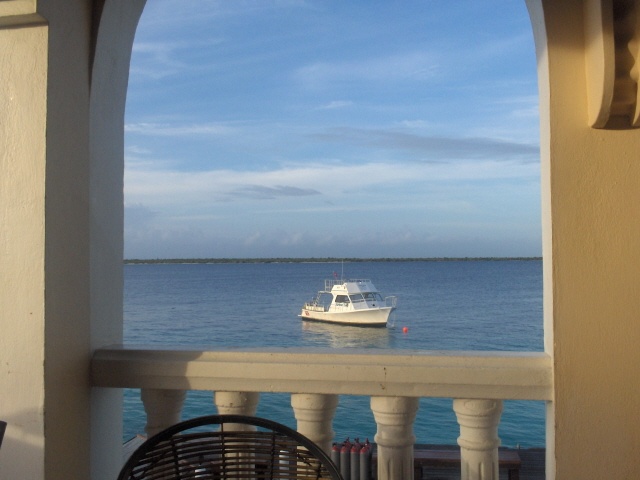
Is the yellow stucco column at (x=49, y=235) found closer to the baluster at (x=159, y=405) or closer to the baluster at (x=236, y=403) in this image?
the baluster at (x=159, y=405)

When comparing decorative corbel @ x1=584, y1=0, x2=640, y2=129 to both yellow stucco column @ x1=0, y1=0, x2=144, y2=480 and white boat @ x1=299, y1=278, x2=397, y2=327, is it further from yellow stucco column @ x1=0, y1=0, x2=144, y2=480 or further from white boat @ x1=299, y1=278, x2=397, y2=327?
white boat @ x1=299, y1=278, x2=397, y2=327

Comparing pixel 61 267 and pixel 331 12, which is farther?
pixel 331 12

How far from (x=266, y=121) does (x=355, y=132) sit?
36.6ft

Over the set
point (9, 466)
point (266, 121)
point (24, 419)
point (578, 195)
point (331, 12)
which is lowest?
point (9, 466)

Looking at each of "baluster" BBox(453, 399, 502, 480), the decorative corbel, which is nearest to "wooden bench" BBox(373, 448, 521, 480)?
"baluster" BBox(453, 399, 502, 480)

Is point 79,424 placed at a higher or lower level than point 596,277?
lower

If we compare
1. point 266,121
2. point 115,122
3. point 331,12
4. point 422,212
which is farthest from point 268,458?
point 266,121

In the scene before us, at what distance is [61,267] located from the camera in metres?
1.50

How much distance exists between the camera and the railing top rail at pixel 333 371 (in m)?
1.48

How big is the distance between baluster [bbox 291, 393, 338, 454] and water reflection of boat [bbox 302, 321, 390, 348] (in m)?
36.5

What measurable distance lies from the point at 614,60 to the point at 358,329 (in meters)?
41.1

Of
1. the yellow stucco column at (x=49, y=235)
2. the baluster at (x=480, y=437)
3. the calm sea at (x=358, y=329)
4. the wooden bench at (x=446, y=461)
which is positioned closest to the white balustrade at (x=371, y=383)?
the baluster at (x=480, y=437)

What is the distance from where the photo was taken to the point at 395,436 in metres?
1.54

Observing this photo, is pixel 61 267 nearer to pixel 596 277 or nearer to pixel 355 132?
pixel 596 277
